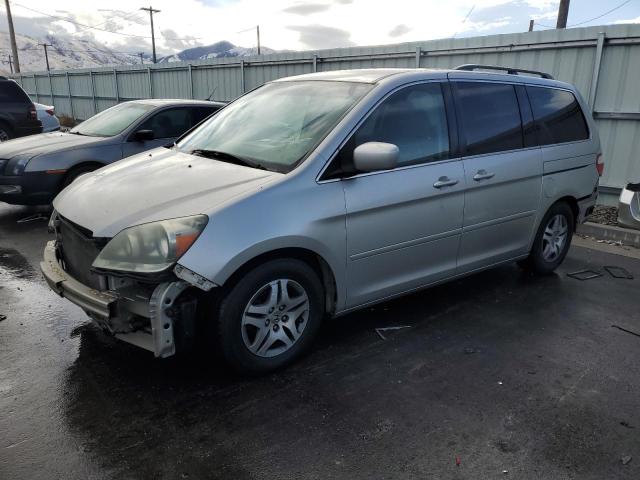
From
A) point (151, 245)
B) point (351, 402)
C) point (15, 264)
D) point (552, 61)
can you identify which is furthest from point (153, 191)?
point (552, 61)

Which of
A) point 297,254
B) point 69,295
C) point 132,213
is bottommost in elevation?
point 69,295

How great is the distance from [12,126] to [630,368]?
43.7 feet

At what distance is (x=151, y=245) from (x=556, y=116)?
393 centimetres

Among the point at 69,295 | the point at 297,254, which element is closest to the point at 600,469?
the point at 297,254

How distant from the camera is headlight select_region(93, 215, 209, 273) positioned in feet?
9.05

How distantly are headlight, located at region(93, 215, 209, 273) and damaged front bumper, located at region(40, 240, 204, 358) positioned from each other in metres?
0.11

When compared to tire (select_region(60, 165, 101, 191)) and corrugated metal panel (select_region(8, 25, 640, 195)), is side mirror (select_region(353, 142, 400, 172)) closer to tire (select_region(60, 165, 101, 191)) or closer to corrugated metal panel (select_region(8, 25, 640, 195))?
tire (select_region(60, 165, 101, 191))

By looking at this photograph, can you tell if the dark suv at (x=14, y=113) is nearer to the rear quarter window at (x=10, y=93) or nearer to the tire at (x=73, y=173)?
the rear quarter window at (x=10, y=93)

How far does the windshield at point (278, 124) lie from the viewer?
11.3ft

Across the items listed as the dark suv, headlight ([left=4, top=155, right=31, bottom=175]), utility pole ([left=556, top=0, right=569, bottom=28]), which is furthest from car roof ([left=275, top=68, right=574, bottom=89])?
utility pole ([left=556, top=0, right=569, bottom=28])

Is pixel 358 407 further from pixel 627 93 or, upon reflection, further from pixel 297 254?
pixel 627 93

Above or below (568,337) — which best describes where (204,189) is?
above

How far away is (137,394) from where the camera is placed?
3031 mm

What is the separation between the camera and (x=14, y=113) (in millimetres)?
12352
